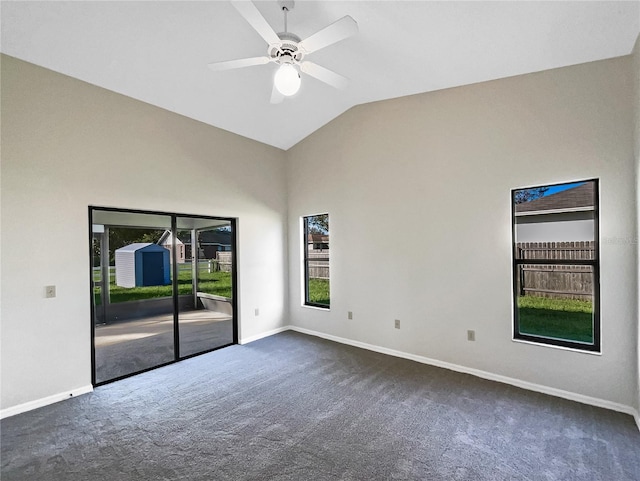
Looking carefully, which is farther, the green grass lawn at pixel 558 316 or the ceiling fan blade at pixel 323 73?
the green grass lawn at pixel 558 316

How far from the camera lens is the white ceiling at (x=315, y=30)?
2383 mm

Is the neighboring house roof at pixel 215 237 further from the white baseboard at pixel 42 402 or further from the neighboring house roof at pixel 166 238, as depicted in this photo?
the white baseboard at pixel 42 402

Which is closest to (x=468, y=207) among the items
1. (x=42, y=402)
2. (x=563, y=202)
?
(x=563, y=202)

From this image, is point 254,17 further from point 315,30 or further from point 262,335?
point 262,335

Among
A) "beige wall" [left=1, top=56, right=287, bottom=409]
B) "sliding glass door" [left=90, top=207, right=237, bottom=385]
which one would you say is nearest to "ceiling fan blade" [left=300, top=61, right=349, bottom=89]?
"beige wall" [left=1, top=56, right=287, bottom=409]

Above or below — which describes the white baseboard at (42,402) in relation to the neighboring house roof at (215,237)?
below

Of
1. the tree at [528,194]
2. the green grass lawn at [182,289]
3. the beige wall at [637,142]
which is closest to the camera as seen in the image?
the beige wall at [637,142]

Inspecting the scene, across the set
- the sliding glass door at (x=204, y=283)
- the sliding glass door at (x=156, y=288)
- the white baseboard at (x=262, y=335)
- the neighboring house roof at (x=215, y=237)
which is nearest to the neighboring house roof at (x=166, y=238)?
the sliding glass door at (x=156, y=288)

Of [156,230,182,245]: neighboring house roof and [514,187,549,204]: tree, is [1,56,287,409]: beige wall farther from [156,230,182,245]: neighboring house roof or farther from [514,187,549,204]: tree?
[514,187,549,204]: tree

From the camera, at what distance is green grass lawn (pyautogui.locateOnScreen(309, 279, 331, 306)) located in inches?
203

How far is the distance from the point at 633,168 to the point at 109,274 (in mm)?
5397

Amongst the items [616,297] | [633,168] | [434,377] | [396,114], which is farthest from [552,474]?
[396,114]

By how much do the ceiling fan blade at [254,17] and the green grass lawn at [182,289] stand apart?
10.3 ft

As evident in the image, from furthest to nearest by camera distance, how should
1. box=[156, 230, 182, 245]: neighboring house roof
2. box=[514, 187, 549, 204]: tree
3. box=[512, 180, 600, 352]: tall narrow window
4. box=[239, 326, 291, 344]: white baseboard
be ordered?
1. box=[239, 326, 291, 344]: white baseboard
2. box=[156, 230, 182, 245]: neighboring house roof
3. box=[514, 187, 549, 204]: tree
4. box=[512, 180, 600, 352]: tall narrow window
